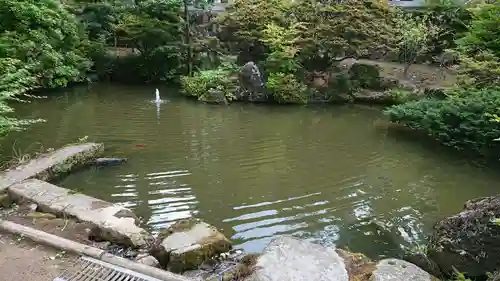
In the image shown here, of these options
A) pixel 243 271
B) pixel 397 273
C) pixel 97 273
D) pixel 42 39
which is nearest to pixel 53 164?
pixel 97 273

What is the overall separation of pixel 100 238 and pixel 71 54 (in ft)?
33.9

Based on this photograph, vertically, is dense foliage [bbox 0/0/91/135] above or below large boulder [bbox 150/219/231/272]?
above

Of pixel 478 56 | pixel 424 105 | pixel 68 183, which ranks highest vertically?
pixel 478 56

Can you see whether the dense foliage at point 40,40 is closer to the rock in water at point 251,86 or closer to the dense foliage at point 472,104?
the rock in water at point 251,86

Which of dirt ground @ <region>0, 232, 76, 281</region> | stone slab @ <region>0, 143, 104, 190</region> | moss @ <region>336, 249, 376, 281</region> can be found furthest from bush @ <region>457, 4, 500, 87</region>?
dirt ground @ <region>0, 232, 76, 281</region>

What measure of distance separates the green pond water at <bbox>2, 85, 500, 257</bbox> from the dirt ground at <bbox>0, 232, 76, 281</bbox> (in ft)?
4.99

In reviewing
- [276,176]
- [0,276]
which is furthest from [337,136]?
[0,276]

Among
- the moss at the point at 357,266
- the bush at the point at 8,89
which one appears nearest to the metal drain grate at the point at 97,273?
the moss at the point at 357,266

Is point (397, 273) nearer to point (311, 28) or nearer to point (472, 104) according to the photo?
point (472, 104)

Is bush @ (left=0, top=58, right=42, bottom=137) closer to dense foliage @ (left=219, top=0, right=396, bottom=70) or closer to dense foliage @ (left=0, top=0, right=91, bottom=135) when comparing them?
dense foliage @ (left=0, top=0, right=91, bottom=135)

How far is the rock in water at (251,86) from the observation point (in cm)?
1405

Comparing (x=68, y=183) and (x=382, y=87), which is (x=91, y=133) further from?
(x=382, y=87)

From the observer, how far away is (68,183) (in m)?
7.62

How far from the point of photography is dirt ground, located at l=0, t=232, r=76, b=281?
439 cm
